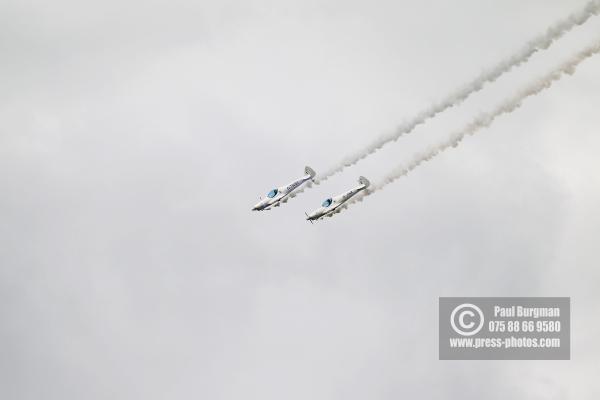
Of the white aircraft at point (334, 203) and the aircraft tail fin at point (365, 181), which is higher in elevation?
the aircraft tail fin at point (365, 181)

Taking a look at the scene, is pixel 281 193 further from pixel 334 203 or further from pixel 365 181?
pixel 365 181

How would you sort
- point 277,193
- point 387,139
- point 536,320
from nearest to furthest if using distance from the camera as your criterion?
point 387,139
point 277,193
point 536,320

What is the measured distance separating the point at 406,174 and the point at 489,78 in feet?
61.7

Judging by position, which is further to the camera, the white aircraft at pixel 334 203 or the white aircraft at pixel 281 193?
the white aircraft at pixel 281 193

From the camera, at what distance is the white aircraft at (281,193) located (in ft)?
392

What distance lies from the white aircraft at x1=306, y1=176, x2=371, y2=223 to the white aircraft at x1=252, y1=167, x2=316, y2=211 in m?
4.45

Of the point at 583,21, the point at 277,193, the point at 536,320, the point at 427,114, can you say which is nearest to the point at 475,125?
the point at 427,114

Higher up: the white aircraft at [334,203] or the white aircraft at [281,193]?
the white aircraft at [281,193]

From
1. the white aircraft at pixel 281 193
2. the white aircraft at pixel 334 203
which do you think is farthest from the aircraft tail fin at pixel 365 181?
the white aircraft at pixel 281 193

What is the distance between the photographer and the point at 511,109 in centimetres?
8912

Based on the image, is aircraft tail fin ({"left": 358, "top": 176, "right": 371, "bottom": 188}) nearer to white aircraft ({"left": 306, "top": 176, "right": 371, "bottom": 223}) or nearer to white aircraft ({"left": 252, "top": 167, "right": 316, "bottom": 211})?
white aircraft ({"left": 306, "top": 176, "right": 371, "bottom": 223})

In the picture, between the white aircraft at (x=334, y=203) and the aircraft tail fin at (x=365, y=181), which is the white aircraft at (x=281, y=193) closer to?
the white aircraft at (x=334, y=203)

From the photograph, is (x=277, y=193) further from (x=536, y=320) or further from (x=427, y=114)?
(x=536, y=320)

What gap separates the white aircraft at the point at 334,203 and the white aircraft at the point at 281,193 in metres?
4.45
